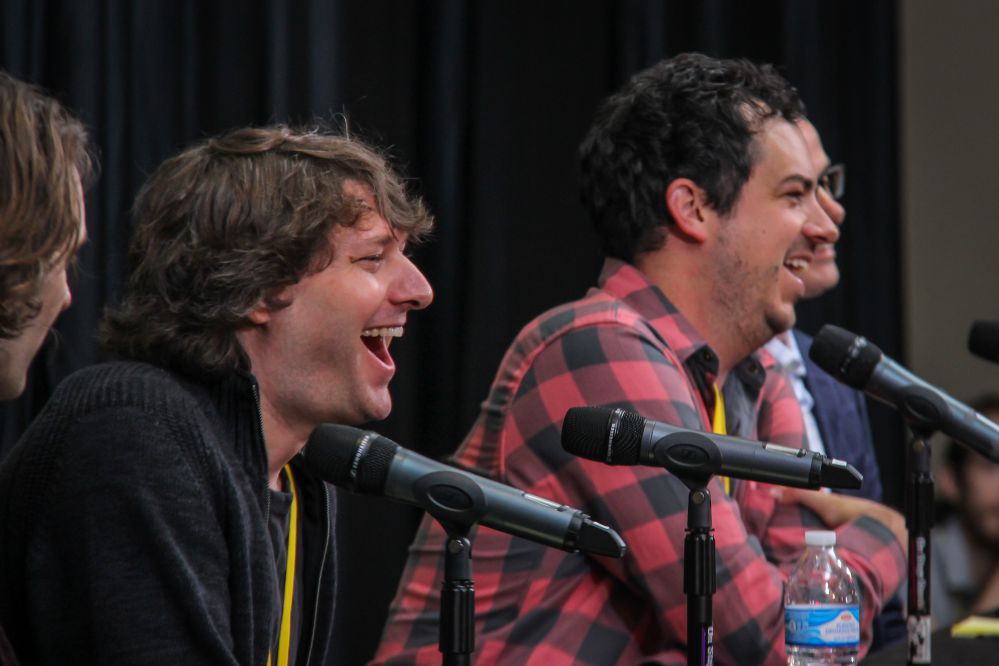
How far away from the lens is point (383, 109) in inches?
125

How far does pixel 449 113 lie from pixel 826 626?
177 centimetres

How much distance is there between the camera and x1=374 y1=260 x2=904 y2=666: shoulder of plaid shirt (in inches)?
75.6

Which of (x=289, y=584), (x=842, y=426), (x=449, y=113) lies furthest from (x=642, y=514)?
(x=449, y=113)

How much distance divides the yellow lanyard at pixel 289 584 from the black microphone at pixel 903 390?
748mm

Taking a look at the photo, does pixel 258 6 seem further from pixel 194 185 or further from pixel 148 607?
pixel 148 607

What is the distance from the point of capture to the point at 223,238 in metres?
1.79

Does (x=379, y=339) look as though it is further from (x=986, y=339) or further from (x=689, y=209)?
(x=986, y=339)

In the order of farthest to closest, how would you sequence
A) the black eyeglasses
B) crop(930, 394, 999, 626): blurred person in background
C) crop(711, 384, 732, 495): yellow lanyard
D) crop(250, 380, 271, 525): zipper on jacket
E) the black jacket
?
1. crop(930, 394, 999, 626): blurred person in background
2. the black eyeglasses
3. crop(711, 384, 732, 495): yellow lanyard
4. crop(250, 380, 271, 525): zipper on jacket
5. the black jacket

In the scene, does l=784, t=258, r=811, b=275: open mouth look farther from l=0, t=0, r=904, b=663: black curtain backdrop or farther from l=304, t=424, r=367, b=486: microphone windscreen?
l=304, t=424, r=367, b=486: microphone windscreen

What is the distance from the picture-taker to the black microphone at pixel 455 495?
1383 mm

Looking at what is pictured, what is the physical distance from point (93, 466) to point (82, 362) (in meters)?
1.18

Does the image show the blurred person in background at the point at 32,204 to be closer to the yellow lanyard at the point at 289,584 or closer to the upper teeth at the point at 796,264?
the yellow lanyard at the point at 289,584

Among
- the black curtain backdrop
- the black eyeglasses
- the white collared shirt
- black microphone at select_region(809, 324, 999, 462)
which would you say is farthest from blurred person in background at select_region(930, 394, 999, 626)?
black microphone at select_region(809, 324, 999, 462)

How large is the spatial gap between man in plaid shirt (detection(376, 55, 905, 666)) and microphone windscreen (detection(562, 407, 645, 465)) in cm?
38
